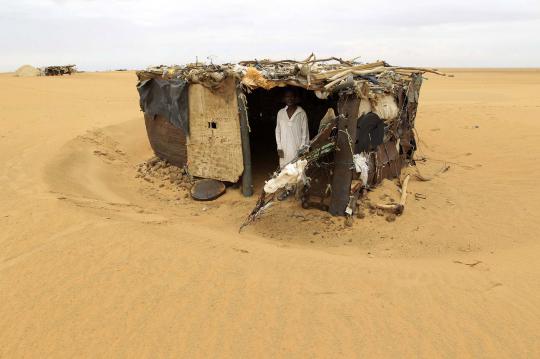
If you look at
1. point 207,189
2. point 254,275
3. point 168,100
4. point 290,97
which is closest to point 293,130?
point 290,97

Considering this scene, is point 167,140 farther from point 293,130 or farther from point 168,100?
point 293,130

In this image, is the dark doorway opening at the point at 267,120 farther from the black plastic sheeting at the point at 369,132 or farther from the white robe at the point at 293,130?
the black plastic sheeting at the point at 369,132

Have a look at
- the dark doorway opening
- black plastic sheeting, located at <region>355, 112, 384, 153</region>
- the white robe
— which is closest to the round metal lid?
the dark doorway opening

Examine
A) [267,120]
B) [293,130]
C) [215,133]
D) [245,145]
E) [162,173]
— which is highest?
[293,130]

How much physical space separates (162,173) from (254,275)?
4.78 m

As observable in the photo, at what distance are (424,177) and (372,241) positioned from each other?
10.4 ft

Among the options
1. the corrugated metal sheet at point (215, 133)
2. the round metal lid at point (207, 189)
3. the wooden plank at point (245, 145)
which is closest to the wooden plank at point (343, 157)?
the wooden plank at point (245, 145)

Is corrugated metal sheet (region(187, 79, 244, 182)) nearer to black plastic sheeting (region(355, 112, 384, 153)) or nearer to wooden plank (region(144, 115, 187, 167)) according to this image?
wooden plank (region(144, 115, 187, 167))

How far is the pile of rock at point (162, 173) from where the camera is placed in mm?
7785

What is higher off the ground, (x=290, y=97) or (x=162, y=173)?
(x=290, y=97)

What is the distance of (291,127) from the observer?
6.38 meters

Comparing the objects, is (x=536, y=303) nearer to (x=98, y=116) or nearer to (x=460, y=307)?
(x=460, y=307)

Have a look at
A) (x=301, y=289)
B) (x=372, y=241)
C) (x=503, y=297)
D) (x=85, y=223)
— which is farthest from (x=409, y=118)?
(x=85, y=223)

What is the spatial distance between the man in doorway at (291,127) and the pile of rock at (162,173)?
6.69ft
